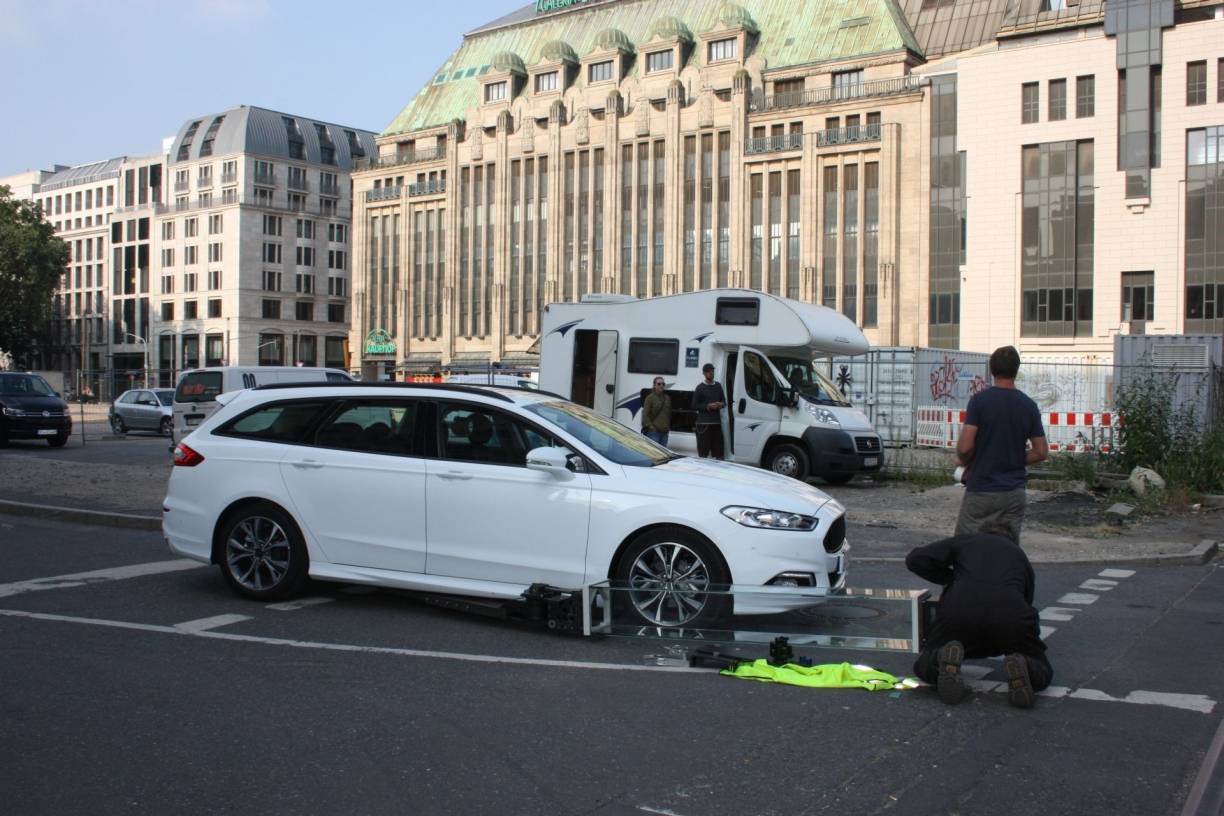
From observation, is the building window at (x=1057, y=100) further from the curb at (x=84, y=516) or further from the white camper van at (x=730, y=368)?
the curb at (x=84, y=516)

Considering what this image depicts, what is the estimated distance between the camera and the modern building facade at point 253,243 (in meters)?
98.4

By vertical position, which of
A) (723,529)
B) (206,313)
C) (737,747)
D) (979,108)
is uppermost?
(979,108)

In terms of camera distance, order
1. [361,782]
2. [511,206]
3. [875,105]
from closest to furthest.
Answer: [361,782]
[875,105]
[511,206]

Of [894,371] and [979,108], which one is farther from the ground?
[979,108]

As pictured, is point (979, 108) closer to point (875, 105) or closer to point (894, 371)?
point (875, 105)

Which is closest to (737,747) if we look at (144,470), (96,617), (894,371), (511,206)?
(96,617)

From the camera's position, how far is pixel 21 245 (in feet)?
267

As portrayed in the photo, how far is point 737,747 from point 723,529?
212 centimetres

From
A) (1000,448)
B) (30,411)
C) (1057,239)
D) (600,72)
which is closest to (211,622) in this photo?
(1000,448)

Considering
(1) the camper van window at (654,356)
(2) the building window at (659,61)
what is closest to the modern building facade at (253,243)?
(2) the building window at (659,61)

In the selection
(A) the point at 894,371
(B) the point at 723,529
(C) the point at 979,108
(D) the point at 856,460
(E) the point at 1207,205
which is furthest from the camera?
(C) the point at 979,108

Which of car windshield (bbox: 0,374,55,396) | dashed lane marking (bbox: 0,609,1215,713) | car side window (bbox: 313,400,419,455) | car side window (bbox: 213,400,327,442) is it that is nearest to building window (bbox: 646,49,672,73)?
car windshield (bbox: 0,374,55,396)

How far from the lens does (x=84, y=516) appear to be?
1235cm

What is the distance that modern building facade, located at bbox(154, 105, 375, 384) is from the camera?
98.4 meters
